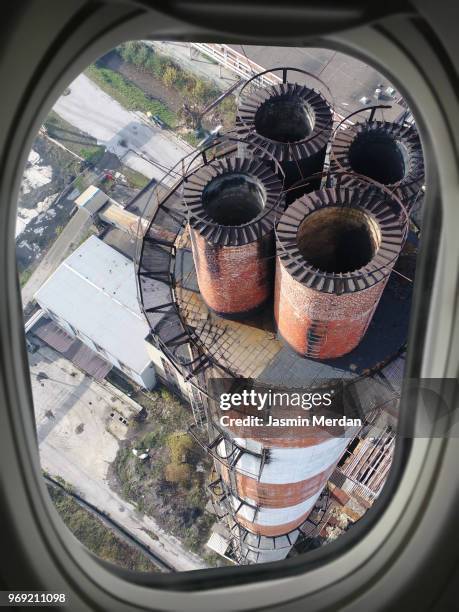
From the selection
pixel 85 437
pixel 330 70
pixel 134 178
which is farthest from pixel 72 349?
pixel 330 70

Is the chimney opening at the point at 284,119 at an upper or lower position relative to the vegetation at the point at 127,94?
lower

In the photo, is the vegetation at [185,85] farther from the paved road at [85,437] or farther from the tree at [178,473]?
the tree at [178,473]

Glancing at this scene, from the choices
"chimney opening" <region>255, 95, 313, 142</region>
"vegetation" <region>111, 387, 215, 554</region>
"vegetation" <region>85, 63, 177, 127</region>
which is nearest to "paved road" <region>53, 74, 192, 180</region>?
"vegetation" <region>85, 63, 177, 127</region>

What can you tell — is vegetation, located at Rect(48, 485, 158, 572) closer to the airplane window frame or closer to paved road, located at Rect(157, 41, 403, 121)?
the airplane window frame

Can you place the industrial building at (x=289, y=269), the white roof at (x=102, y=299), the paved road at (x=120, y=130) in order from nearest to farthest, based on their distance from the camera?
the industrial building at (x=289, y=269) < the white roof at (x=102, y=299) < the paved road at (x=120, y=130)

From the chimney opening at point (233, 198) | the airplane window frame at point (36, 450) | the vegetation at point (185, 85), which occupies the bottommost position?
the airplane window frame at point (36, 450)

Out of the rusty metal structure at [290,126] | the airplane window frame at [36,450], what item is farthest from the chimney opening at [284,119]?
the airplane window frame at [36,450]
